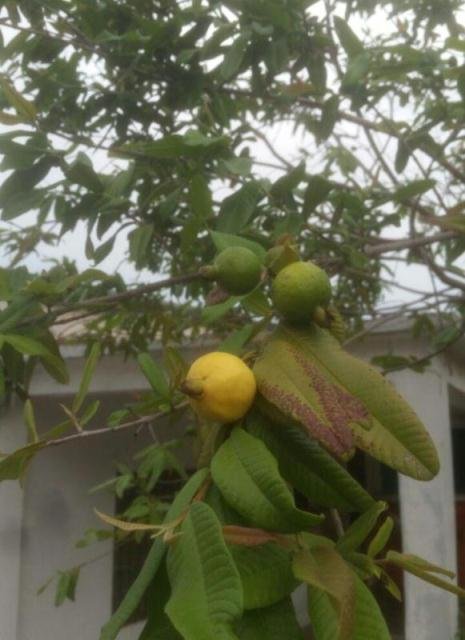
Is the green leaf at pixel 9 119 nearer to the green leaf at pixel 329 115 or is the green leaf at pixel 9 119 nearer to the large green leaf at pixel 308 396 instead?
the large green leaf at pixel 308 396

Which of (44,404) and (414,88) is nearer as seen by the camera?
(414,88)

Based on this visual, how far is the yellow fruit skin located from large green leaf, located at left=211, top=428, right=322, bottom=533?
0.18 feet

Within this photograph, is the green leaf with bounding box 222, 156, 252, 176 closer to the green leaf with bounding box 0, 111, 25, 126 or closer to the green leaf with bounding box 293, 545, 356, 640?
the green leaf with bounding box 0, 111, 25, 126

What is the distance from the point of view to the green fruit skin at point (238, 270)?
1.30m

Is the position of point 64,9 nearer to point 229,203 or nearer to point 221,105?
point 221,105

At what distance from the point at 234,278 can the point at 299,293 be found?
0.55ft

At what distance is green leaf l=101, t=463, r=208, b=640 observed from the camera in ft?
3.19

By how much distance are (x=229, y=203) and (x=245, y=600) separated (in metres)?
1.35

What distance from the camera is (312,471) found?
1052 millimetres

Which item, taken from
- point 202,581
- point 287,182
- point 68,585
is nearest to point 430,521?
point 68,585

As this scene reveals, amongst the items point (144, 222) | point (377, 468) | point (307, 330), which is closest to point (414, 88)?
point (144, 222)

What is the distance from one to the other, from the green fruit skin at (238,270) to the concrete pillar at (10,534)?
4.07 m

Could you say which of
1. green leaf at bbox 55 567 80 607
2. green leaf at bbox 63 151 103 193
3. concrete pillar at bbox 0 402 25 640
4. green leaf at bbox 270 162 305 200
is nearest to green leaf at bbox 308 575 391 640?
green leaf at bbox 63 151 103 193

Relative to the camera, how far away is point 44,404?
19.3ft
